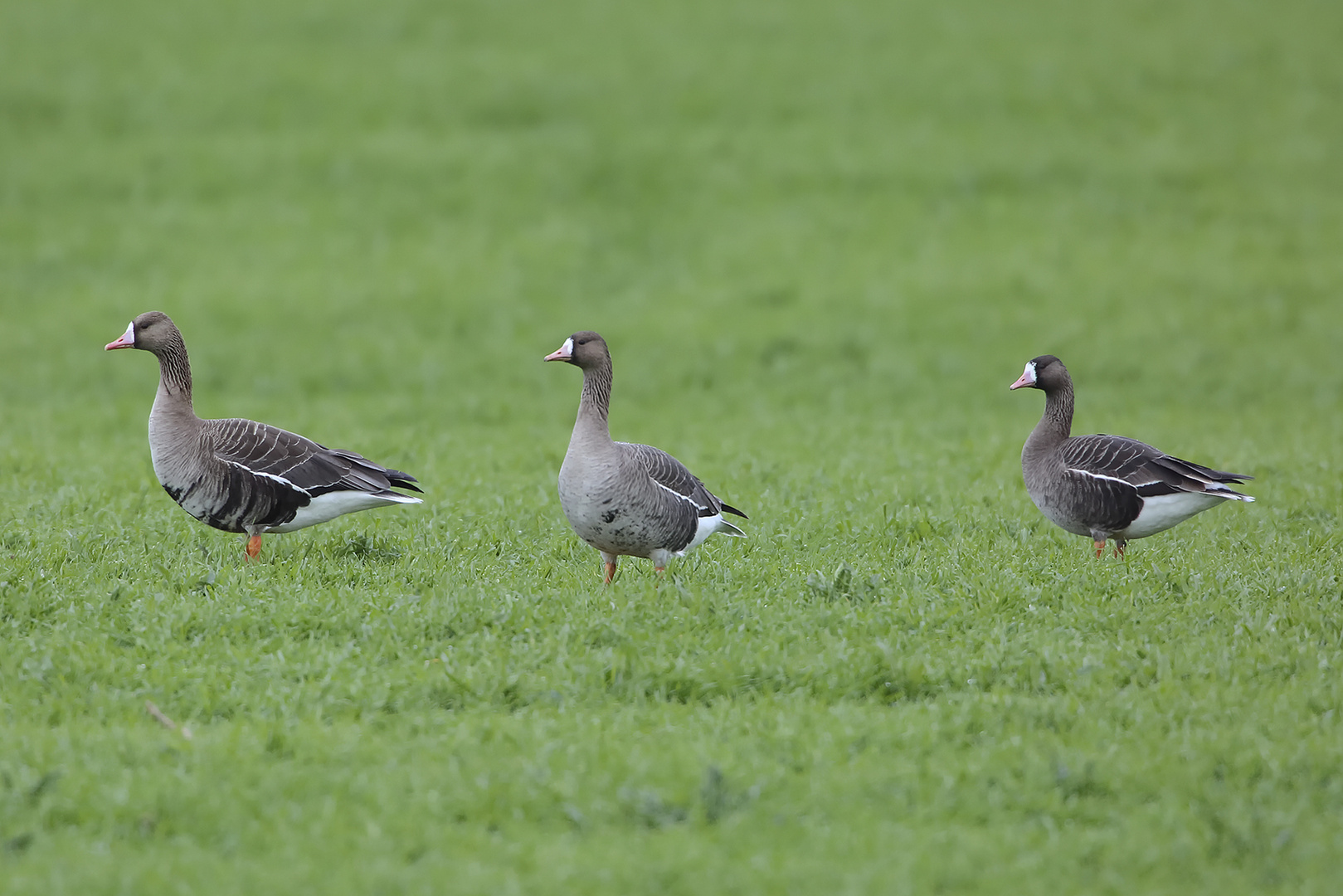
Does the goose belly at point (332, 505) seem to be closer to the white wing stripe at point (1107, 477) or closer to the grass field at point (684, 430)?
the grass field at point (684, 430)

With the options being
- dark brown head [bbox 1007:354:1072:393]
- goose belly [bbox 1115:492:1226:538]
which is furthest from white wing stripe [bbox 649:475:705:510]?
goose belly [bbox 1115:492:1226:538]

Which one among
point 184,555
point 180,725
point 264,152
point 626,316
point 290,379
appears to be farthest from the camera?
point 264,152

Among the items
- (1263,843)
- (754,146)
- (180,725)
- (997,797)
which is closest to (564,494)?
(180,725)

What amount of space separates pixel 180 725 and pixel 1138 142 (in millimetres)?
25238

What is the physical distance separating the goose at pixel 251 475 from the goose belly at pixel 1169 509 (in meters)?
5.67

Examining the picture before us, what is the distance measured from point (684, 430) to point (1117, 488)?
8607mm

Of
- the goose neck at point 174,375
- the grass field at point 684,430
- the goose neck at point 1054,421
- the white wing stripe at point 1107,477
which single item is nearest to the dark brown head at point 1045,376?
the goose neck at point 1054,421

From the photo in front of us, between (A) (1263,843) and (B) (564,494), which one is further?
(B) (564,494)

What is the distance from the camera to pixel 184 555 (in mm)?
9633

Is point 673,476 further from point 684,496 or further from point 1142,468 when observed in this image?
point 1142,468

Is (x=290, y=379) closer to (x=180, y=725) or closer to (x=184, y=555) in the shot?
(x=184, y=555)

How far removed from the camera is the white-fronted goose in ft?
31.5

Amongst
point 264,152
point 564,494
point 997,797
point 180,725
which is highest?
point 264,152

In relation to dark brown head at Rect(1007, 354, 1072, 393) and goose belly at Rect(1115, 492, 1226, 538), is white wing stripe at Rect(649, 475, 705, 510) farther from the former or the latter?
goose belly at Rect(1115, 492, 1226, 538)
